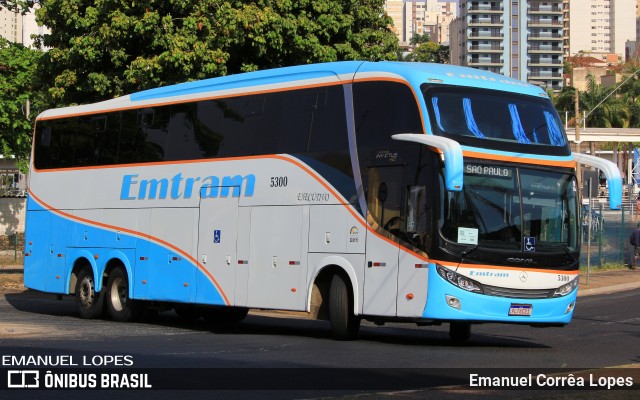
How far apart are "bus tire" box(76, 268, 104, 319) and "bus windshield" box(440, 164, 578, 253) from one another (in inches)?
367

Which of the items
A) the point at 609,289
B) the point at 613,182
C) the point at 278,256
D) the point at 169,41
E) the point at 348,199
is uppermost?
the point at 169,41

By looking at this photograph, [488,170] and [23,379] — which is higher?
[488,170]

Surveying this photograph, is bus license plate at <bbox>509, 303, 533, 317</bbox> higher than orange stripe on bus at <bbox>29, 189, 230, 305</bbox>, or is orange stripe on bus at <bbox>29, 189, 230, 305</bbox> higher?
orange stripe on bus at <bbox>29, 189, 230, 305</bbox>

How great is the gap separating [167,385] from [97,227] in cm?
1223

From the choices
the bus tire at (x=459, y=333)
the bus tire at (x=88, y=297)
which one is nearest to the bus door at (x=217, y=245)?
the bus tire at (x=88, y=297)

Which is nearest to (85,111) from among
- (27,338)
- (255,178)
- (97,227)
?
(97,227)

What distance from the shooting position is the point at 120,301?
74.3 feet

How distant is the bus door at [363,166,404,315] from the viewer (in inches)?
661

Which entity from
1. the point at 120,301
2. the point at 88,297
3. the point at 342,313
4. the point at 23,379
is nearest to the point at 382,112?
the point at 342,313

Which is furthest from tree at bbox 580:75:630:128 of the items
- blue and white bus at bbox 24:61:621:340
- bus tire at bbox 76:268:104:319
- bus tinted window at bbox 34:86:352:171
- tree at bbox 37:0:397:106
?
blue and white bus at bbox 24:61:621:340

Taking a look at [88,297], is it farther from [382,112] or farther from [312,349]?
[382,112]

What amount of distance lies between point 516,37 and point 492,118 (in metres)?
149

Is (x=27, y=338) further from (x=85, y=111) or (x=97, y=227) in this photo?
(x=85, y=111)

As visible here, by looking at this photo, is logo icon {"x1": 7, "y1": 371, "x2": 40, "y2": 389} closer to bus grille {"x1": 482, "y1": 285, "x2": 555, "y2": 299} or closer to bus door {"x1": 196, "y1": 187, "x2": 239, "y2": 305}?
bus grille {"x1": 482, "y1": 285, "x2": 555, "y2": 299}
